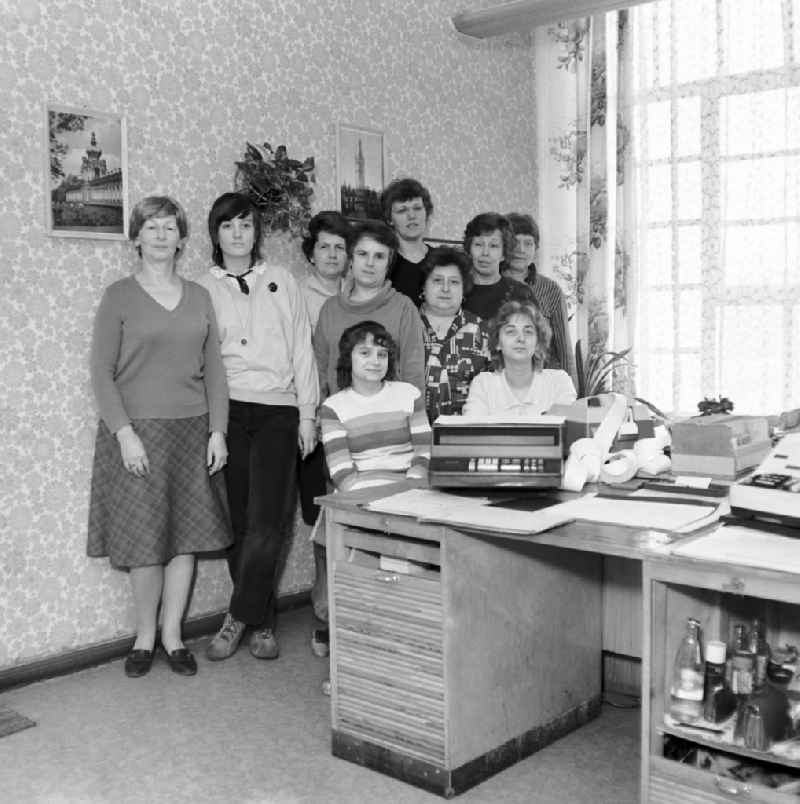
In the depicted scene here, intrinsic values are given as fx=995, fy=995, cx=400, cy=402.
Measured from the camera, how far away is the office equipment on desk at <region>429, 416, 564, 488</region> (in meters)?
2.44

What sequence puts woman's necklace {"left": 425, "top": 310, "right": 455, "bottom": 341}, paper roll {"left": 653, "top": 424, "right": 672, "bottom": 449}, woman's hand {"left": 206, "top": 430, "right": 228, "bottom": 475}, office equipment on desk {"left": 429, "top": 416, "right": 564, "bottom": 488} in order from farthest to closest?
woman's necklace {"left": 425, "top": 310, "right": 455, "bottom": 341} < woman's hand {"left": 206, "top": 430, "right": 228, "bottom": 475} < paper roll {"left": 653, "top": 424, "right": 672, "bottom": 449} < office equipment on desk {"left": 429, "top": 416, "right": 564, "bottom": 488}

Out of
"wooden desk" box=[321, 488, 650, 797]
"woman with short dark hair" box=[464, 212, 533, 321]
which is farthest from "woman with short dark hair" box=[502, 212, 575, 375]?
"wooden desk" box=[321, 488, 650, 797]

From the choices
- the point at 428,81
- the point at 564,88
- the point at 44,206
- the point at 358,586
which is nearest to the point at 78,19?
the point at 44,206

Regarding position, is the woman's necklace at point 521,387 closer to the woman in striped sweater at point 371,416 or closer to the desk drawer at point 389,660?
the woman in striped sweater at point 371,416

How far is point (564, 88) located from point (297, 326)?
2372 mm

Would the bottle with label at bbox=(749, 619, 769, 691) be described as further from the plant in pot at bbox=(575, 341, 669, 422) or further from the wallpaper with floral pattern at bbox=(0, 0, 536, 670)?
the plant in pot at bbox=(575, 341, 669, 422)

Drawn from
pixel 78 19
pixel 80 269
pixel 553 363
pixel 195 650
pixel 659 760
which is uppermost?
pixel 78 19

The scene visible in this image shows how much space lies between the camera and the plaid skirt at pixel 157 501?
3211 millimetres

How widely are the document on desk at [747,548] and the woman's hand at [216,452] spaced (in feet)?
5.89

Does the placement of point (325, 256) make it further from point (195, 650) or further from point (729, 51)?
point (729, 51)

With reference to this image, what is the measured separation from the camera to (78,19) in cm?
321

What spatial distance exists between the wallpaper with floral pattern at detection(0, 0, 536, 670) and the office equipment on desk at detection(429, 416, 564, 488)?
141 cm

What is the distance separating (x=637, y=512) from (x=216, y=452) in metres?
1.60

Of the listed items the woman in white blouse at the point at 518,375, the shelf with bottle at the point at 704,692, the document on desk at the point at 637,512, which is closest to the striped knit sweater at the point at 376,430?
the woman in white blouse at the point at 518,375
